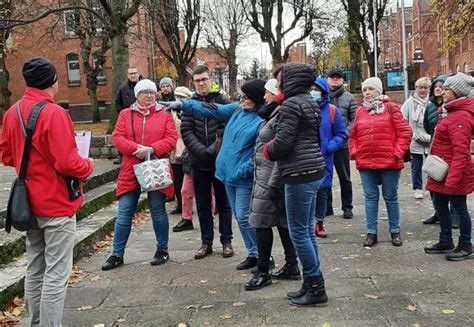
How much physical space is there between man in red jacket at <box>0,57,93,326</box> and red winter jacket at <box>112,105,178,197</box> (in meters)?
1.93

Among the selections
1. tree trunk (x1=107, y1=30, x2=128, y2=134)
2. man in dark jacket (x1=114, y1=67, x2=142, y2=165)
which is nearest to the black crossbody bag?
man in dark jacket (x1=114, y1=67, x2=142, y2=165)

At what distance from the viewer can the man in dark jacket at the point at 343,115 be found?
8.50 metres

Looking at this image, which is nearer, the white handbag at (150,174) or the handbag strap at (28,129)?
the handbag strap at (28,129)

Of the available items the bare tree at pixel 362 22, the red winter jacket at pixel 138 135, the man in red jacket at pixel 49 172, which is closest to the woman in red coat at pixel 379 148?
the red winter jacket at pixel 138 135

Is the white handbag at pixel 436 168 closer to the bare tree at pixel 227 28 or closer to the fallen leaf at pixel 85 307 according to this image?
the fallen leaf at pixel 85 307

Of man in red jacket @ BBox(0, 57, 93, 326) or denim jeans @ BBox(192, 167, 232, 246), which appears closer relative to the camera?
man in red jacket @ BBox(0, 57, 93, 326)

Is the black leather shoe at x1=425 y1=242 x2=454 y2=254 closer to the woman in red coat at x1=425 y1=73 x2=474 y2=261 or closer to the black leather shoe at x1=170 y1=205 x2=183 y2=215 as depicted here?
the woman in red coat at x1=425 y1=73 x2=474 y2=261

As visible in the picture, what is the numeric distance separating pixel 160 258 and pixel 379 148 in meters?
2.74

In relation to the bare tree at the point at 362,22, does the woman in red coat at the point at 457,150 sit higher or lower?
lower

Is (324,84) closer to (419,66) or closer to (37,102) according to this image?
(37,102)

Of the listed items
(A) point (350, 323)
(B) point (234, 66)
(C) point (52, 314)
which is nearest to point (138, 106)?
(C) point (52, 314)

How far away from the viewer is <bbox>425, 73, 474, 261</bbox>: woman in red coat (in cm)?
596

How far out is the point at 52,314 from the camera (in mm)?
4227

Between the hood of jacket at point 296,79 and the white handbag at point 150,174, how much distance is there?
6.09ft
